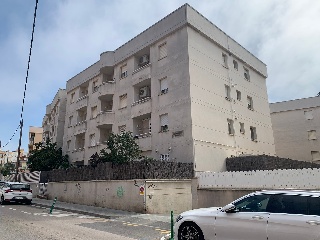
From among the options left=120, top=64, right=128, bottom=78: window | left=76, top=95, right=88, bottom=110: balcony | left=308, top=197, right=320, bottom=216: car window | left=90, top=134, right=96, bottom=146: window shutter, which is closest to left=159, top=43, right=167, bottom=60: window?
left=120, top=64, right=128, bottom=78: window

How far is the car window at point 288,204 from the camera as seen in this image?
5172 mm

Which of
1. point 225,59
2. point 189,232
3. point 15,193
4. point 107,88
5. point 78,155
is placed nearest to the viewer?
point 189,232

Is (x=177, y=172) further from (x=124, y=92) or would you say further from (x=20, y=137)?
(x=20, y=137)

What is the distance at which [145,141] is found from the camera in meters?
21.5

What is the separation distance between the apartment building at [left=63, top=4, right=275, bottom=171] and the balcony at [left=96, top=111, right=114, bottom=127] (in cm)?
9

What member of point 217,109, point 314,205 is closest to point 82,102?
point 217,109

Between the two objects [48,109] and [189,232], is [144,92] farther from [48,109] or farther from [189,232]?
[48,109]

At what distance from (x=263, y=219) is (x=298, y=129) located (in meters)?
31.9

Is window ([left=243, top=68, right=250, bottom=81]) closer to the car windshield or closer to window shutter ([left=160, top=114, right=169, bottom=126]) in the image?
window shutter ([left=160, top=114, right=169, bottom=126])

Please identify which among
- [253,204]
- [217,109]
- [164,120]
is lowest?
[253,204]

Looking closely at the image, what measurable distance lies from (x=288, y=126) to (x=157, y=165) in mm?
24828

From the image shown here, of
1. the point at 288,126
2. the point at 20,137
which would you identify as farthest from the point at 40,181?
the point at 288,126

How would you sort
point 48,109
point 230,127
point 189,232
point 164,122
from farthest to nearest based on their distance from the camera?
1. point 48,109
2. point 230,127
3. point 164,122
4. point 189,232

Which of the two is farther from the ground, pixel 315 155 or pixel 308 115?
pixel 308 115
